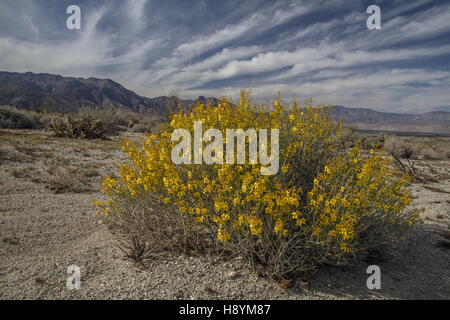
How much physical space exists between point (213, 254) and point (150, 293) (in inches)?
34.9

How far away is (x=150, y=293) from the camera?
2830 millimetres

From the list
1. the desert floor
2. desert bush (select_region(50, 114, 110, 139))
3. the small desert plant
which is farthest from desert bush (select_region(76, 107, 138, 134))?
the small desert plant

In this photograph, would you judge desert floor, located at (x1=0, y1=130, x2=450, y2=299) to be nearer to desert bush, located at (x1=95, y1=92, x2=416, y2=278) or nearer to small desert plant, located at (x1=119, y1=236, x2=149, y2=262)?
small desert plant, located at (x1=119, y1=236, x2=149, y2=262)

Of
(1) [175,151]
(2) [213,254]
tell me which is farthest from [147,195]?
(2) [213,254]

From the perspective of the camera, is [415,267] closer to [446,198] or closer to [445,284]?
[445,284]

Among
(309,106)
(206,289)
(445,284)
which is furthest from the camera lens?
→ (309,106)

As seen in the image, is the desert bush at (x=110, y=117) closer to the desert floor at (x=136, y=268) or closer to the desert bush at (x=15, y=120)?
the desert bush at (x=15, y=120)

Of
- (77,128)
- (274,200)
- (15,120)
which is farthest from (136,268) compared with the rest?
(15,120)

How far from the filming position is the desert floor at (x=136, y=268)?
2875mm

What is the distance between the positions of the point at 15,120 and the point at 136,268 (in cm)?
1786

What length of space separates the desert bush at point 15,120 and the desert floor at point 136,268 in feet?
42.1

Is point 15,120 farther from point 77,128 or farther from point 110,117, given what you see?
point 110,117

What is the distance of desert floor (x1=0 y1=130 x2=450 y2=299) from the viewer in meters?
2.88

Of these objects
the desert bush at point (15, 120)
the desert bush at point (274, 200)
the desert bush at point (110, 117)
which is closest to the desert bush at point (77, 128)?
the desert bush at point (110, 117)
